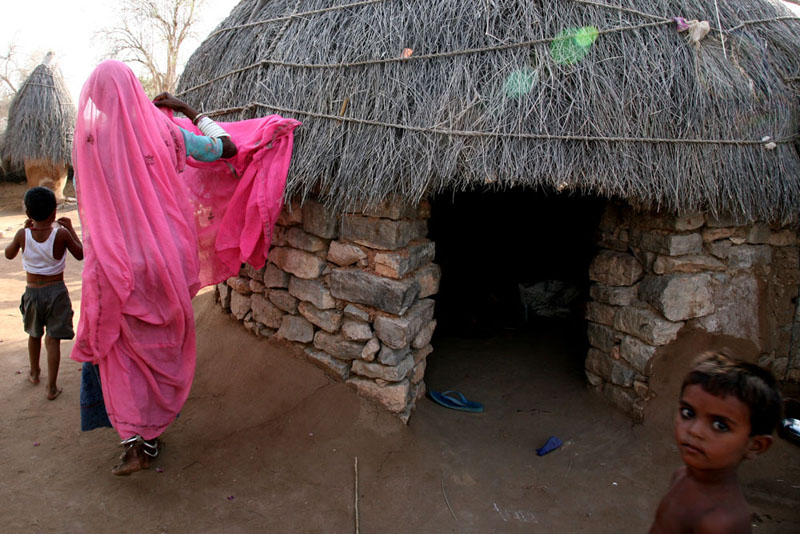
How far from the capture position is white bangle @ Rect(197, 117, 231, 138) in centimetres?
280

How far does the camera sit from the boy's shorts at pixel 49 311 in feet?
11.3

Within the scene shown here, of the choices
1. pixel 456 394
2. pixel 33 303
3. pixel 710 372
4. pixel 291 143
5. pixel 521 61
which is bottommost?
pixel 456 394

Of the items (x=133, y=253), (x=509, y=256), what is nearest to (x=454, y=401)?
(x=133, y=253)

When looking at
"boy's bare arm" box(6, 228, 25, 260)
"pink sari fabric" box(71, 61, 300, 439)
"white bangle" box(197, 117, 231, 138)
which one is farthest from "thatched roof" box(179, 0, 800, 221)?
"boy's bare arm" box(6, 228, 25, 260)

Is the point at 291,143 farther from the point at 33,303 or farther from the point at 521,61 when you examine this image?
the point at 33,303

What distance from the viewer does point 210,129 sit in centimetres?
282

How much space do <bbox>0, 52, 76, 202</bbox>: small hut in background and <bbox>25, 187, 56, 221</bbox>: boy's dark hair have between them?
8272 millimetres

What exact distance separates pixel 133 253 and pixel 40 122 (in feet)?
32.6

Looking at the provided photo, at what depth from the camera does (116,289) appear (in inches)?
88.9

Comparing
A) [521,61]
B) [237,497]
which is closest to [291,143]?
[521,61]

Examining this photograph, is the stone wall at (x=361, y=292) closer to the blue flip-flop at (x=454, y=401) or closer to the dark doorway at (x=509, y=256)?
the blue flip-flop at (x=454, y=401)

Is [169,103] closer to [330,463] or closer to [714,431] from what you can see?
[330,463]

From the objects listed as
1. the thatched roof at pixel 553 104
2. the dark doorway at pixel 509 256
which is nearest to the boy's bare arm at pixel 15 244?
the thatched roof at pixel 553 104

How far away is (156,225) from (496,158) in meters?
1.79
